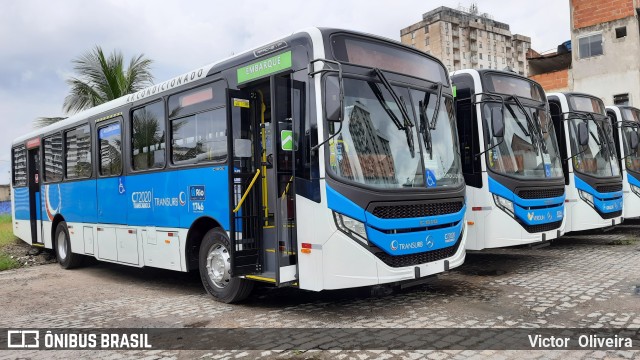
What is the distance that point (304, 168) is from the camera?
5.72 metres

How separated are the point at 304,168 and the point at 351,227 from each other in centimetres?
82

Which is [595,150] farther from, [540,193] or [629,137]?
[540,193]

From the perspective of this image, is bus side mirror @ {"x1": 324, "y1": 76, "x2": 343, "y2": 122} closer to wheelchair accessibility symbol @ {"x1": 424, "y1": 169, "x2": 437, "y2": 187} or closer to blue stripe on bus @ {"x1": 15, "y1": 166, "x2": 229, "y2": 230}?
wheelchair accessibility symbol @ {"x1": 424, "y1": 169, "x2": 437, "y2": 187}

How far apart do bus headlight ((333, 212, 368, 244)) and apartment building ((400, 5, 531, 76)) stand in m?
75.7

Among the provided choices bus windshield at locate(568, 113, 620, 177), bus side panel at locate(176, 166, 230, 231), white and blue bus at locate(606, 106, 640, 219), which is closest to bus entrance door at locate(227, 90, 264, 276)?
bus side panel at locate(176, 166, 230, 231)

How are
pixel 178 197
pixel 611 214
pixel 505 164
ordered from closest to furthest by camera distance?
pixel 178 197 < pixel 505 164 < pixel 611 214

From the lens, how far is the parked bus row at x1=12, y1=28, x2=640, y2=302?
18.4 ft

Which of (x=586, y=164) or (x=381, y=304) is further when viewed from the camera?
(x=586, y=164)

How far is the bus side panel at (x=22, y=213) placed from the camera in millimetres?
12970

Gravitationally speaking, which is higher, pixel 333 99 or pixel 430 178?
pixel 333 99

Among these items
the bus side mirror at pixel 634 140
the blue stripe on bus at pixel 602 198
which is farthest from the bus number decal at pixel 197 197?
the bus side mirror at pixel 634 140

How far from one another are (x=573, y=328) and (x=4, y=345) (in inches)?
233

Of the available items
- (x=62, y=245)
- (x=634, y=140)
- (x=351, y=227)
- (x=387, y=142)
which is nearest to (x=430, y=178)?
(x=387, y=142)

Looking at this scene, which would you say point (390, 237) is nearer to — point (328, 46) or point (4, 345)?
point (328, 46)
